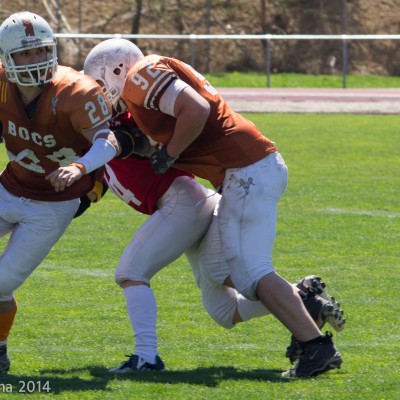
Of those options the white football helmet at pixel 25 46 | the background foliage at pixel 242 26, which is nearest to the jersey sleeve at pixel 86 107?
the white football helmet at pixel 25 46

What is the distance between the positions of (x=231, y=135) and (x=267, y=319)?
1.36m

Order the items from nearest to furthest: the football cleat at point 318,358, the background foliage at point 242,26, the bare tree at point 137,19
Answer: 1. the football cleat at point 318,358
2. the background foliage at point 242,26
3. the bare tree at point 137,19

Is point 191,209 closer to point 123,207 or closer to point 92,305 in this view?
point 92,305

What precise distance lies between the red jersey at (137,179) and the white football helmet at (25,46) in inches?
21.9

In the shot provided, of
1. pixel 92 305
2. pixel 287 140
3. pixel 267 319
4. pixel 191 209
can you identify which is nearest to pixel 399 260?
pixel 267 319

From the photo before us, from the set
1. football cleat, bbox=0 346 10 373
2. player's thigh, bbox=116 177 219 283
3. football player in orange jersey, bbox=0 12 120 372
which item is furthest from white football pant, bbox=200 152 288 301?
football cleat, bbox=0 346 10 373

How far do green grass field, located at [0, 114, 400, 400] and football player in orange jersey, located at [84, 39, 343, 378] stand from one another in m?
0.27

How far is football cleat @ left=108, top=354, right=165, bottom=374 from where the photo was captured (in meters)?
4.48

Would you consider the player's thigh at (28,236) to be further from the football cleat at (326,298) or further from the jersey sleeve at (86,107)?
the football cleat at (326,298)

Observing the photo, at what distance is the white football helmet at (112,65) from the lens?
15.6 ft

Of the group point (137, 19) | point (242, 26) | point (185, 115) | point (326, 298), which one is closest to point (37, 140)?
point (185, 115)

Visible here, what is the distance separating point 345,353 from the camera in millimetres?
4898

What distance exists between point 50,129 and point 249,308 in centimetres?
121

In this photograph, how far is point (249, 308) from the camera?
16.0ft
